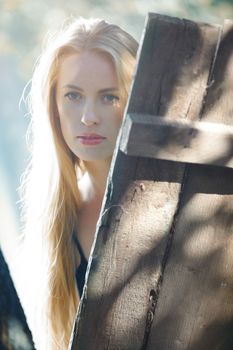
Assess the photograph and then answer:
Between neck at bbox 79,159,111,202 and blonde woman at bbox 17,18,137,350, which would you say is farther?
neck at bbox 79,159,111,202

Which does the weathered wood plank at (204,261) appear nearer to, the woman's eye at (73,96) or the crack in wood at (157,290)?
the crack in wood at (157,290)

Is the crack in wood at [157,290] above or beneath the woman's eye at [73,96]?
beneath

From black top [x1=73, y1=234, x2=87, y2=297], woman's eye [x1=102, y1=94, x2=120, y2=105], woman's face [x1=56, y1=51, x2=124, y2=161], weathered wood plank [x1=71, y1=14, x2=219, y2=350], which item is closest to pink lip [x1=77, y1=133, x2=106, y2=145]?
woman's face [x1=56, y1=51, x2=124, y2=161]

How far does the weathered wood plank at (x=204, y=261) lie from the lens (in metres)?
1.65

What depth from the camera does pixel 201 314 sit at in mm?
1847

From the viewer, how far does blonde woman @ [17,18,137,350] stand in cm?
237

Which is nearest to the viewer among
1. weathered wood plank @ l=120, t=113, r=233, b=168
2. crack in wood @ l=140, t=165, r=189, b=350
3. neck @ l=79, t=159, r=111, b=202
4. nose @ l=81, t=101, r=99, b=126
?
weathered wood plank @ l=120, t=113, r=233, b=168

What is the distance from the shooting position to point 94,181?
8.69 feet

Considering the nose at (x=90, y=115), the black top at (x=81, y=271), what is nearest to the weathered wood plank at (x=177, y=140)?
the nose at (x=90, y=115)

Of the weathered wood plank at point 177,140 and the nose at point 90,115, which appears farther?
the nose at point 90,115

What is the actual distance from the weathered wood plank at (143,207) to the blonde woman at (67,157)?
706mm

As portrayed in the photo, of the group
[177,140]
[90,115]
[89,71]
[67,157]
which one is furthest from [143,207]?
[67,157]

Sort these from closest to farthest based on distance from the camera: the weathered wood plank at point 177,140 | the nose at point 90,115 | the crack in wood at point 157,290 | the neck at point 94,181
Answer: the weathered wood plank at point 177,140, the crack in wood at point 157,290, the nose at point 90,115, the neck at point 94,181

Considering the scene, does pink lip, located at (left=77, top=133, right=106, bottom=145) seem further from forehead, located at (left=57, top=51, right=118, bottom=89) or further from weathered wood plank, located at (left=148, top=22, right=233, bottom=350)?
weathered wood plank, located at (left=148, top=22, right=233, bottom=350)
